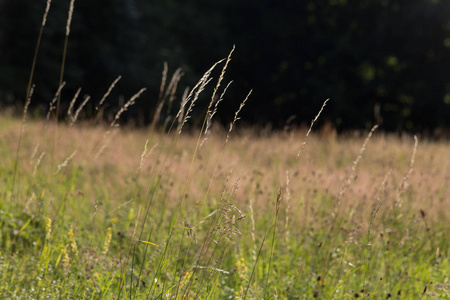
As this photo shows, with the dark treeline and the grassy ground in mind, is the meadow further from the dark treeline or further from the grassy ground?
the dark treeline

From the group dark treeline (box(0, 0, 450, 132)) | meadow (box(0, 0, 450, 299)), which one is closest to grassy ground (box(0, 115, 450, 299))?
meadow (box(0, 0, 450, 299))

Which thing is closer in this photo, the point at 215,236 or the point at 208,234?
the point at 208,234

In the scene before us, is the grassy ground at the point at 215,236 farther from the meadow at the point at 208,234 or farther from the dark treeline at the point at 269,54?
the dark treeline at the point at 269,54

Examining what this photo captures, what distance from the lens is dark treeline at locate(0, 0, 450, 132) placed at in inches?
747

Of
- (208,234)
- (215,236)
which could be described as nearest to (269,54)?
(215,236)

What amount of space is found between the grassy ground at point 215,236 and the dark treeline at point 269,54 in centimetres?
1294

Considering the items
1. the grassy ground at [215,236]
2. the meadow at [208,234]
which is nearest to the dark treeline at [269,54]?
the meadow at [208,234]

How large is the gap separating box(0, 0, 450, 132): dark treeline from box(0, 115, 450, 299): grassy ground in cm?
1294

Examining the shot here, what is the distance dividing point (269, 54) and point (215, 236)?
20147 mm

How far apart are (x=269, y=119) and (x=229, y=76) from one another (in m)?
2.75

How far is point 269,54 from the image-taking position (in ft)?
75.8

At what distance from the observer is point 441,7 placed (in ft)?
66.9

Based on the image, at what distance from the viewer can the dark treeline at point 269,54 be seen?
747 inches

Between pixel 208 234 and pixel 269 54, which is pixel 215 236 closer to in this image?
pixel 208 234
